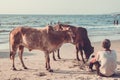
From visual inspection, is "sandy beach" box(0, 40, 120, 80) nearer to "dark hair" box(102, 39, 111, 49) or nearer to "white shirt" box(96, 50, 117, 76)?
"white shirt" box(96, 50, 117, 76)

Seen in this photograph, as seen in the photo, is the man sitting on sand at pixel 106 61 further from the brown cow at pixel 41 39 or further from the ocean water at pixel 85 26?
the ocean water at pixel 85 26

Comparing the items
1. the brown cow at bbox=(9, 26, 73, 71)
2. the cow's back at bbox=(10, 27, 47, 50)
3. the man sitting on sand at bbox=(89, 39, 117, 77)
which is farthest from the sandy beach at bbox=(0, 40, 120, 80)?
the cow's back at bbox=(10, 27, 47, 50)

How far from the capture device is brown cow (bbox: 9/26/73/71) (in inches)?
443

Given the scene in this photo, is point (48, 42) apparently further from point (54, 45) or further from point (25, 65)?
point (25, 65)

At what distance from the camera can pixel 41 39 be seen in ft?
37.2

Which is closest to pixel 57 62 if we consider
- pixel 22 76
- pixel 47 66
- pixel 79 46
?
pixel 79 46

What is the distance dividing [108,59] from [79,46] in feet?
10.2

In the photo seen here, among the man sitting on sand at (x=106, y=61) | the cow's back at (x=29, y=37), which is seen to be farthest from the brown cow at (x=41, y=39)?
the man sitting on sand at (x=106, y=61)

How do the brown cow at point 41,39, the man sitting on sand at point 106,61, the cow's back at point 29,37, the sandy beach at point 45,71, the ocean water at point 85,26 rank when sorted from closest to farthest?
the man sitting on sand at point 106,61 < the sandy beach at point 45,71 < the brown cow at point 41,39 < the cow's back at point 29,37 < the ocean water at point 85,26

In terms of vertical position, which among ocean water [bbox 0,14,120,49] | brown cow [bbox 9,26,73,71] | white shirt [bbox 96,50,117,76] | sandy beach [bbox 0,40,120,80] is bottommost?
ocean water [bbox 0,14,120,49]

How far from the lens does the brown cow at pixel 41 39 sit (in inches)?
443

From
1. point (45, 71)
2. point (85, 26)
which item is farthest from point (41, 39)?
point (85, 26)

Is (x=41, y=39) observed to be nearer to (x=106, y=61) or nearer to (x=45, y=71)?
(x=45, y=71)

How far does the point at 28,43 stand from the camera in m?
11.5
